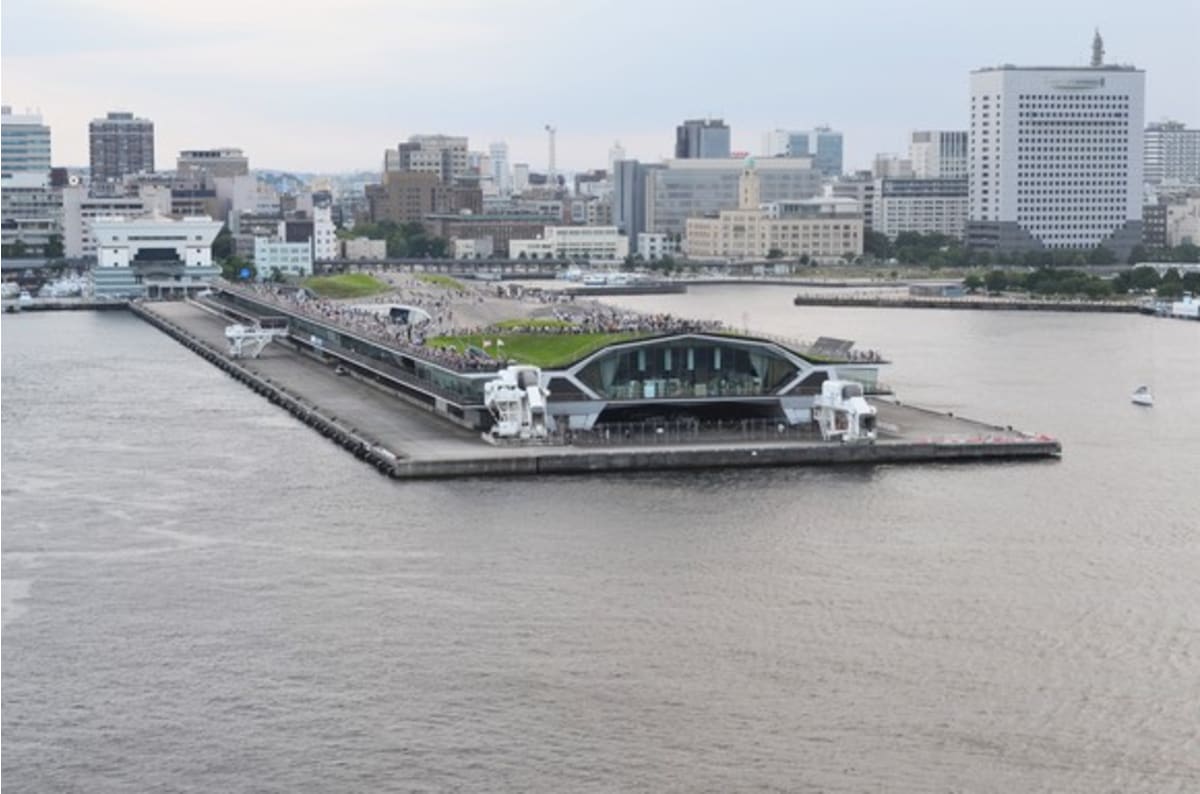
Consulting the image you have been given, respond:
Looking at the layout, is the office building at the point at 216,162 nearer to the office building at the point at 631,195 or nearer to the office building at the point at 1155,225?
the office building at the point at 631,195

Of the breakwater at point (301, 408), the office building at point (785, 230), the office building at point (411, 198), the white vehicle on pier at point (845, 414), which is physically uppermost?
the office building at point (411, 198)

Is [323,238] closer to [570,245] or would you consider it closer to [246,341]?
[570,245]

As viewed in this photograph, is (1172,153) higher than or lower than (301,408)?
higher

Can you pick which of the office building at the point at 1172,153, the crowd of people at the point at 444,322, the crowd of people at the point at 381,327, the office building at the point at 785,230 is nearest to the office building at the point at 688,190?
the office building at the point at 785,230

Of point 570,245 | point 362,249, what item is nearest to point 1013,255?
point 570,245

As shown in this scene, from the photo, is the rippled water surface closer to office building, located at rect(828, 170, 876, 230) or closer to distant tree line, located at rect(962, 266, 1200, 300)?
distant tree line, located at rect(962, 266, 1200, 300)

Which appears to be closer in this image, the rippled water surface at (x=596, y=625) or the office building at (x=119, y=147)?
the rippled water surface at (x=596, y=625)
